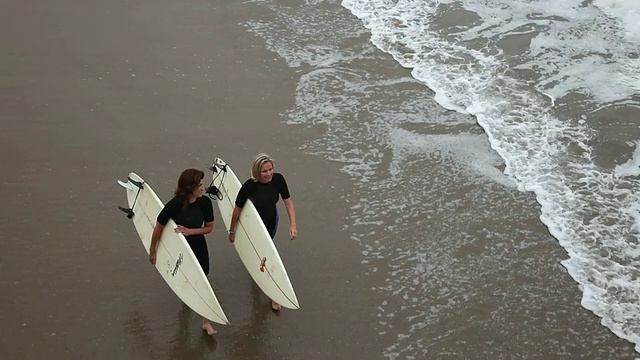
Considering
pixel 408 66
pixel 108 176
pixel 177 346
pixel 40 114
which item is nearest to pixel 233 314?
pixel 177 346

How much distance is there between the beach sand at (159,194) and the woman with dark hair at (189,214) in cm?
72

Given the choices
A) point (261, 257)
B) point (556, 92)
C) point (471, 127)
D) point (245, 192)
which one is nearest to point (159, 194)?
point (245, 192)

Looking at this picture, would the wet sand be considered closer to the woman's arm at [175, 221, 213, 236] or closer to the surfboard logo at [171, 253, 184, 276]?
the surfboard logo at [171, 253, 184, 276]

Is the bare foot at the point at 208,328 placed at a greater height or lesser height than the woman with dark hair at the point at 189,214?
lesser

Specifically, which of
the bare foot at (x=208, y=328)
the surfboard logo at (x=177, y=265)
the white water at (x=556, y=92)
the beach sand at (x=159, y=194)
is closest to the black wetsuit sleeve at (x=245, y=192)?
the surfboard logo at (x=177, y=265)

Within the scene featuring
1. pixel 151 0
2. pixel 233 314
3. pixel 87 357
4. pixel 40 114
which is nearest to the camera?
pixel 87 357

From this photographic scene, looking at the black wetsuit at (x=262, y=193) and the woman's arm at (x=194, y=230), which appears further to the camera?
the black wetsuit at (x=262, y=193)

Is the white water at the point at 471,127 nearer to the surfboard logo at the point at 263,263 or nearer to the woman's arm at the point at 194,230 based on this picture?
the surfboard logo at the point at 263,263

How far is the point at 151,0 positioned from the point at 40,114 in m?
3.80

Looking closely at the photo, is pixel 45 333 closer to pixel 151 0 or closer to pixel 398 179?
pixel 398 179

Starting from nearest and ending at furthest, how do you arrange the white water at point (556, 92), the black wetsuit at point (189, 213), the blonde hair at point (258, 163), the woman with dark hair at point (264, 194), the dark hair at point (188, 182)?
1. the dark hair at point (188, 182)
2. the black wetsuit at point (189, 213)
3. the blonde hair at point (258, 163)
4. the woman with dark hair at point (264, 194)
5. the white water at point (556, 92)

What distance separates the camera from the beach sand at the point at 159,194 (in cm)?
568

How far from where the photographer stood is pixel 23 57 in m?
9.41

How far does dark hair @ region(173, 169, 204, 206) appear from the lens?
5.18m
